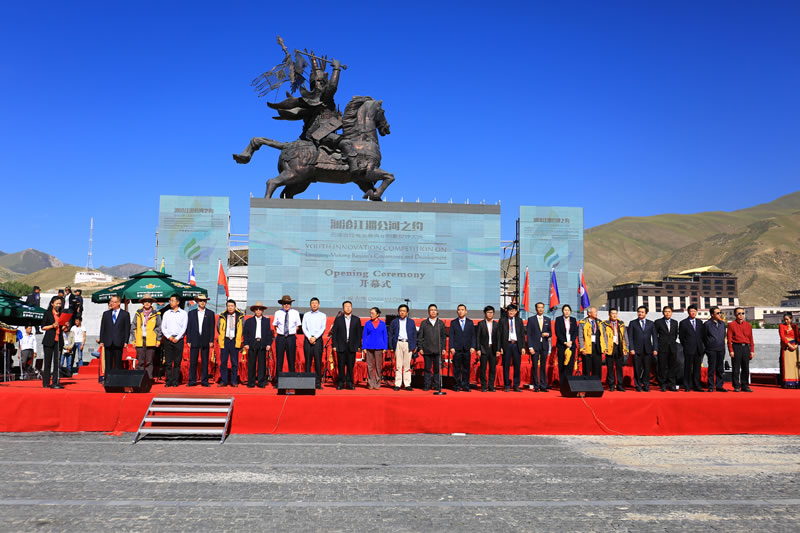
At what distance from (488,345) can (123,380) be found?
19.4ft

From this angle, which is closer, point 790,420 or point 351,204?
point 790,420

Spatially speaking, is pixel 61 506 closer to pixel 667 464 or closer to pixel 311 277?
pixel 667 464

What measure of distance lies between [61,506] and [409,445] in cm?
441

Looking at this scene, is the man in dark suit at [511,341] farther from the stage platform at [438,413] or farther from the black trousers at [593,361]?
the stage platform at [438,413]

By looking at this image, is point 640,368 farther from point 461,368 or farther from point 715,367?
point 461,368

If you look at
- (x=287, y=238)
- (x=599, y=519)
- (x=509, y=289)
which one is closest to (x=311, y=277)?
(x=287, y=238)

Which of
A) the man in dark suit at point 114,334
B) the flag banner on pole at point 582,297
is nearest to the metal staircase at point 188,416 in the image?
the man in dark suit at point 114,334

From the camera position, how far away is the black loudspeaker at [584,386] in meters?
9.93

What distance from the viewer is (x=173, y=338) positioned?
1130 cm

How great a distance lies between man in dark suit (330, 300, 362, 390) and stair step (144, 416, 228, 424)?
9.75 feet

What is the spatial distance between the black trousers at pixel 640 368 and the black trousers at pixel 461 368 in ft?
9.91

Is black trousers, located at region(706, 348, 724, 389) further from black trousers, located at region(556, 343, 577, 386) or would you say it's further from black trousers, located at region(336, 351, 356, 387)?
black trousers, located at region(336, 351, 356, 387)

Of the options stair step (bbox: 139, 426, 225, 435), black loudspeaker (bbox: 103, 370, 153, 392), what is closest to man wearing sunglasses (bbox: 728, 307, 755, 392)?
stair step (bbox: 139, 426, 225, 435)

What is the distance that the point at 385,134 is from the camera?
28906 millimetres
